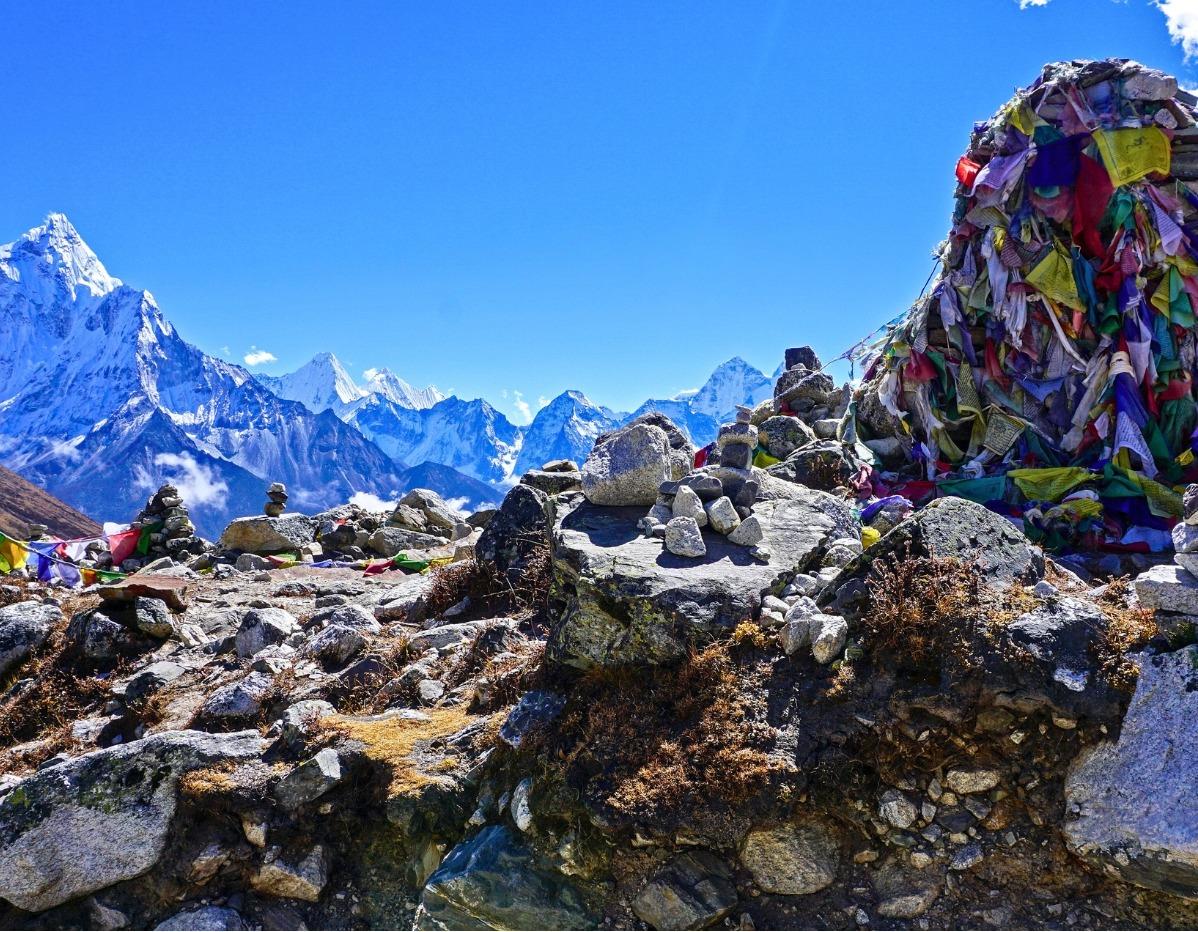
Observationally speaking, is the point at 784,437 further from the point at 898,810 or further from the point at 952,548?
the point at 898,810

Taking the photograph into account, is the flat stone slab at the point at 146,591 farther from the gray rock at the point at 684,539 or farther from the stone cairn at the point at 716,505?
the gray rock at the point at 684,539

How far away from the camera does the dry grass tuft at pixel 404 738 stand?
6008 mm

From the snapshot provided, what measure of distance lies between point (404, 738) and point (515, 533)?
15.5ft

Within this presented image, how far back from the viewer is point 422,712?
7.09m

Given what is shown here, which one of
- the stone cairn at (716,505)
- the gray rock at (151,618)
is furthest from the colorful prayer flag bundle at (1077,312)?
the gray rock at (151,618)

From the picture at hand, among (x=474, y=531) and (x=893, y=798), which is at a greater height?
(x=474, y=531)

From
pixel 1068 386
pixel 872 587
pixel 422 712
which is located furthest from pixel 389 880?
pixel 1068 386

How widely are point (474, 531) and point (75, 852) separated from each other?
14679mm

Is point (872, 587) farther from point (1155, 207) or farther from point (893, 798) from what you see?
point (1155, 207)

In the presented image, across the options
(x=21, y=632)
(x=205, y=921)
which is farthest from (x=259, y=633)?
(x=205, y=921)

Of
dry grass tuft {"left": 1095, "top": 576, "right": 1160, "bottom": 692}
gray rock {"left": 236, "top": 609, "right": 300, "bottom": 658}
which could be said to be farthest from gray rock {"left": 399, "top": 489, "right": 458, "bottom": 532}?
dry grass tuft {"left": 1095, "top": 576, "right": 1160, "bottom": 692}

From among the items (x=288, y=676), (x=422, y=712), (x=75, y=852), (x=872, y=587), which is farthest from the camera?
(x=288, y=676)

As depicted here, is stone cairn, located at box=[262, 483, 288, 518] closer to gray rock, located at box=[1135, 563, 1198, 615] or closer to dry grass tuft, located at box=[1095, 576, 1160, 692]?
dry grass tuft, located at box=[1095, 576, 1160, 692]

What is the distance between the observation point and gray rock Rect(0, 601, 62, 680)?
392 inches
